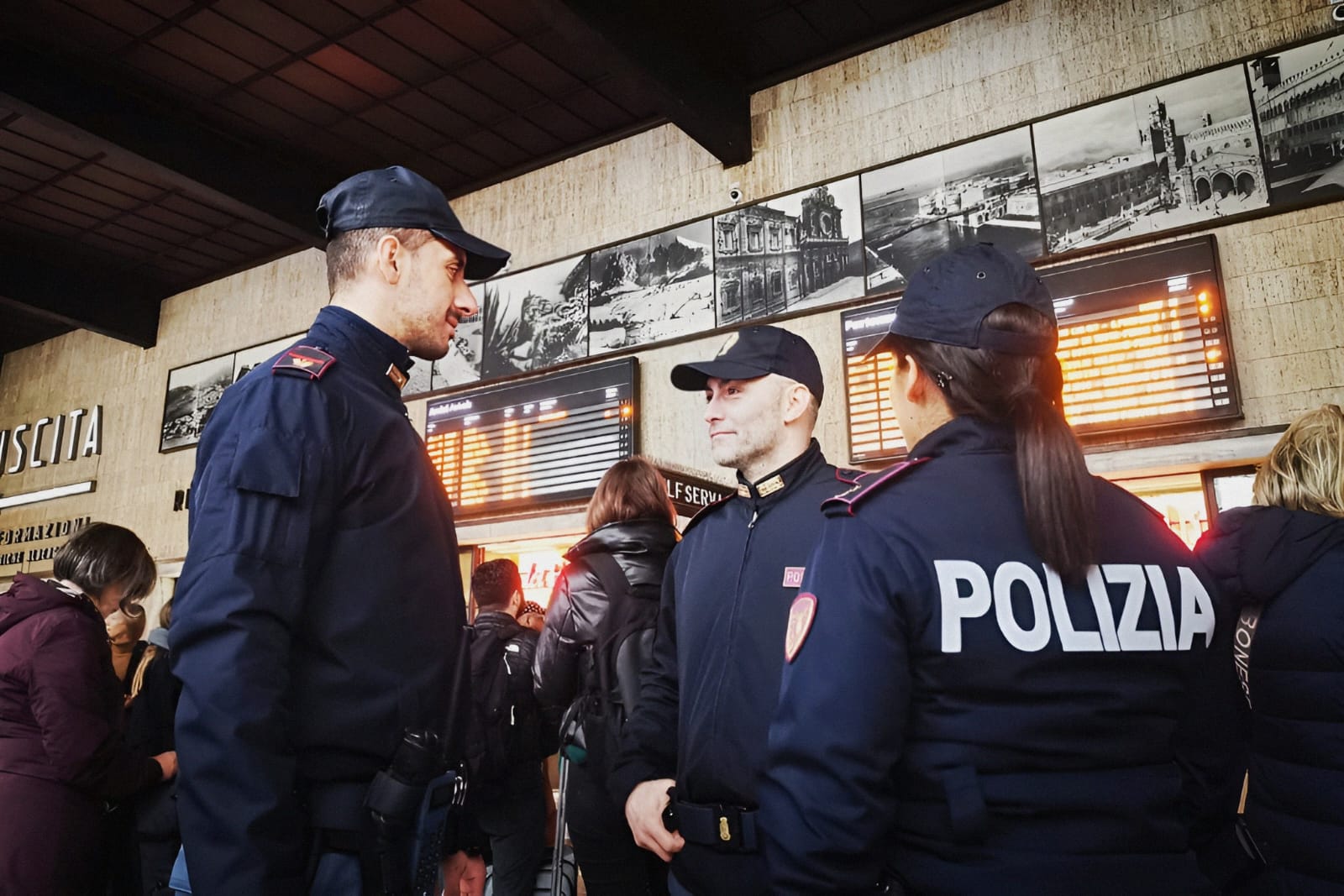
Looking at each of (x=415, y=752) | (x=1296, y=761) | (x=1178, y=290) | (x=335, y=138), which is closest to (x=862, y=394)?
(x=1178, y=290)

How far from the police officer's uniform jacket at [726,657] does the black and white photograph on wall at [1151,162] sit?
118 inches

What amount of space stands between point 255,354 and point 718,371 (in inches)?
263

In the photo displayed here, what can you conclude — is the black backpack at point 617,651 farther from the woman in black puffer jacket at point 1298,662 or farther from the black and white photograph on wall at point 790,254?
the black and white photograph on wall at point 790,254

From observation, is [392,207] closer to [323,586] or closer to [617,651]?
[323,586]

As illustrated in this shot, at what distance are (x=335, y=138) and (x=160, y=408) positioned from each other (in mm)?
3728

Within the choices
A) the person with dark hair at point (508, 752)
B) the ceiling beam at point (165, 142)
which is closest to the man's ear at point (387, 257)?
the person with dark hair at point (508, 752)

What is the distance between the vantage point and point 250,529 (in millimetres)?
1299

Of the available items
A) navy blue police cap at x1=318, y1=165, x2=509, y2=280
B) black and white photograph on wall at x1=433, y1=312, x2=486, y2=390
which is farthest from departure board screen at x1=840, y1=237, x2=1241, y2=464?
black and white photograph on wall at x1=433, y1=312, x2=486, y2=390

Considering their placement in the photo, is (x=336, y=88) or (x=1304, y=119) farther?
(x=336, y=88)

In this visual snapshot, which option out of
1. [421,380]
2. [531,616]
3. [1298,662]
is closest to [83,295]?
[421,380]

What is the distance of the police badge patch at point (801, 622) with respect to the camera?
119 centimetres

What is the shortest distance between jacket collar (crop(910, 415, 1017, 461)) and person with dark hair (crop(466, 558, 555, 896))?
105 inches

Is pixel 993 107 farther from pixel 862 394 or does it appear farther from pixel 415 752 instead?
pixel 415 752

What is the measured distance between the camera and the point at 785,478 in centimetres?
205
